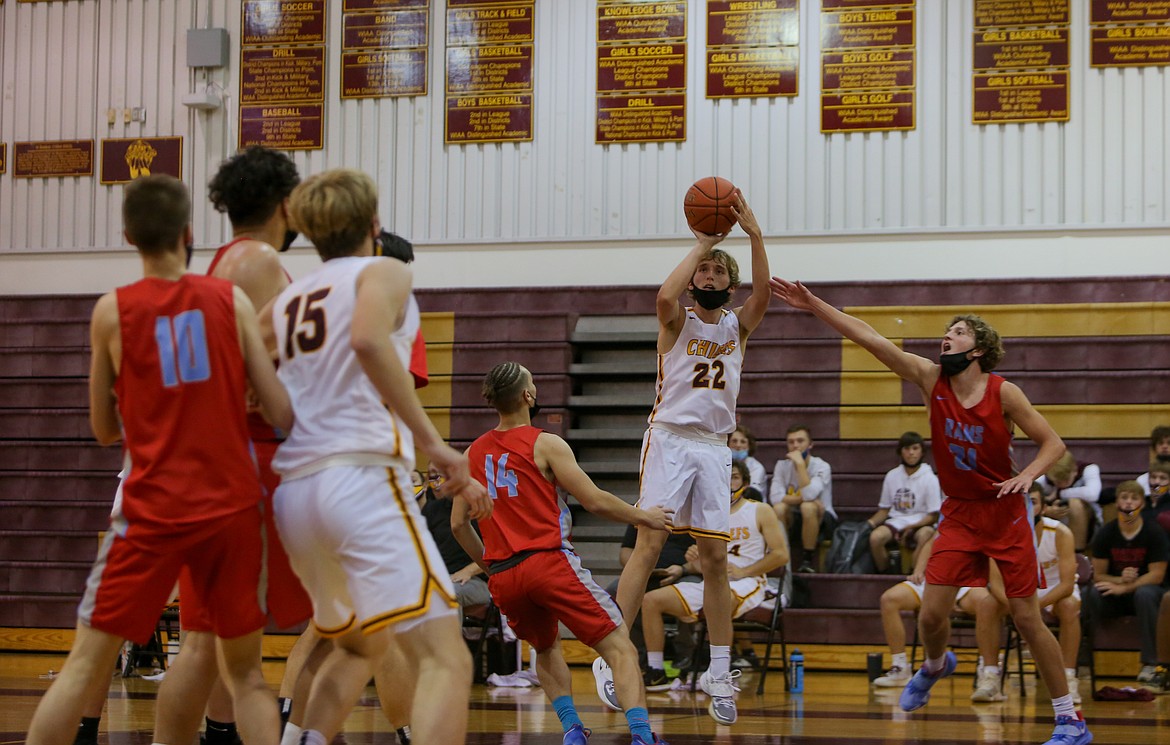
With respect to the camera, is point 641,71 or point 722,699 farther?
point 641,71

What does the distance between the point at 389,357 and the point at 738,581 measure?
5700 millimetres

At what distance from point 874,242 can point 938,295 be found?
A: 85cm

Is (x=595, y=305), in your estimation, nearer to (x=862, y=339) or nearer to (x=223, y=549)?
(x=862, y=339)

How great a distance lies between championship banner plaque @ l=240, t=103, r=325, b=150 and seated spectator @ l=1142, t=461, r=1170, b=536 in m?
8.02

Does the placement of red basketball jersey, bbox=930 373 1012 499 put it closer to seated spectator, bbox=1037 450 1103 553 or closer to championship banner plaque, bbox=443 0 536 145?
seated spectator, bbox=1037 450 1103 553

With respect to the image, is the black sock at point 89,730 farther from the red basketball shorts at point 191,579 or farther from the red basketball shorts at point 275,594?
the red basketball shorts at point 191,579

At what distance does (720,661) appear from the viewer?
574cm

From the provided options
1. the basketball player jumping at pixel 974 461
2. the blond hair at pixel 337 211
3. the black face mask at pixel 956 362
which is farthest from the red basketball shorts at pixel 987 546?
the blond hair at pixel 337 211

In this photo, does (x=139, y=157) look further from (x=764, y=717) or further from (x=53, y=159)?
(x=764, y=717)

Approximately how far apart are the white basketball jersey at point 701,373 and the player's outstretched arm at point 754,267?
0.32ft

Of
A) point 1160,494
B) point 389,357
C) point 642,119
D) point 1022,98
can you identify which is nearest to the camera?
point 389,357

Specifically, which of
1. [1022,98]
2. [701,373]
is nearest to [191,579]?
[701,373]

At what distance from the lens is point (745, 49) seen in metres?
12.1

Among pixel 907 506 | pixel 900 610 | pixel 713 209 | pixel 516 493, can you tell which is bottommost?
pixel 900 610
